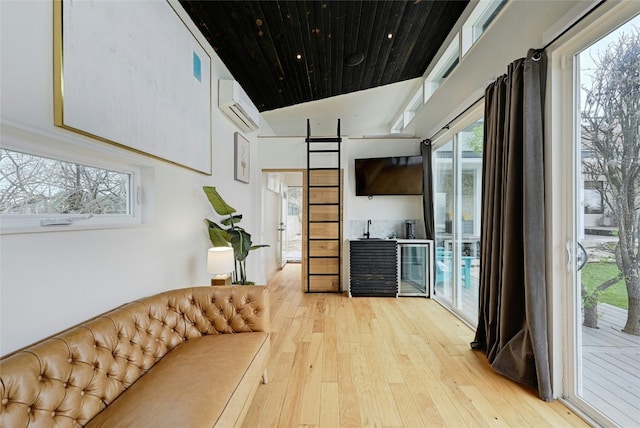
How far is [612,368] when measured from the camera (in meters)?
1.54

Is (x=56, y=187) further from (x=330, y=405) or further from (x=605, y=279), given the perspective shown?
(x=605, y=279)

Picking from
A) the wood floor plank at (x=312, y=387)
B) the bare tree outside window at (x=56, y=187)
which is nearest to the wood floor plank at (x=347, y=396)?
the wood floor plank at (x=312, y=387)

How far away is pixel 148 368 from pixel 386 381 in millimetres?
1611

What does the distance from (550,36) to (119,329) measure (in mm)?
3152

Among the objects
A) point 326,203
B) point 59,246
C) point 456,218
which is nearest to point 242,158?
point 326,203

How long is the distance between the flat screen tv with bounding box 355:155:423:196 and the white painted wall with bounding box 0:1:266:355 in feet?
9.90

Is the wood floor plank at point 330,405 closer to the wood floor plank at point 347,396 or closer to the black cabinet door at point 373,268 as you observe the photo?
the wood floor plank at point 347,396

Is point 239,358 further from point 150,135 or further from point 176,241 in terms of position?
point 150,135

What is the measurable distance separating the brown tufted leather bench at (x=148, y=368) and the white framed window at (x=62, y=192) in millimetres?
514

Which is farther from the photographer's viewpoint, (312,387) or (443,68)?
(443,68)

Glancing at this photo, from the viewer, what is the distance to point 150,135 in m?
1.75

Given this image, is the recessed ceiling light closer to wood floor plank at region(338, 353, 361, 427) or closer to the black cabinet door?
the black cabinet door

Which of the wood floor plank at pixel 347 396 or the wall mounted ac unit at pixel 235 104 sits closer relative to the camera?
the wood floor plank at pixel 347 396

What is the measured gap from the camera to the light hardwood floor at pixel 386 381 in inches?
63.6
